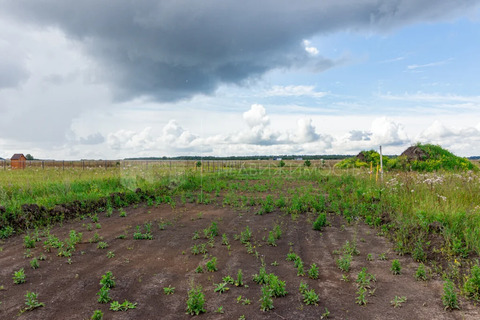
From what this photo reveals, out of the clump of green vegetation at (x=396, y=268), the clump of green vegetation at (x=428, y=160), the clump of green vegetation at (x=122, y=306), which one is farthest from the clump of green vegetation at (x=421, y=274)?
the clump of green vegetation at (x=428, y=160)

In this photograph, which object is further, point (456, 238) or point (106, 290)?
point (456, 238)

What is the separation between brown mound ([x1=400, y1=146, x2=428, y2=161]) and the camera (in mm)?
21766

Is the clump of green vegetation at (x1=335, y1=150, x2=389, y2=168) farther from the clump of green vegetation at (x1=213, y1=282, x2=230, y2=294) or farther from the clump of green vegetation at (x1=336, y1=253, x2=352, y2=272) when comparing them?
the clump of green vegetation at (x1=213, y1=282, x2=230, y2=294)

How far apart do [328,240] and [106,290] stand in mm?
4715

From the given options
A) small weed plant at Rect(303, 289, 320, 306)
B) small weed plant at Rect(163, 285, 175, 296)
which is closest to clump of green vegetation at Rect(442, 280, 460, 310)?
small weed plant at Rect(303, 289, 320, 306)

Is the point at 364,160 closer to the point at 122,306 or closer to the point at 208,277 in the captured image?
the point at 208,277

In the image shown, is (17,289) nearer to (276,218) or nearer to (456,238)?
(276,218)

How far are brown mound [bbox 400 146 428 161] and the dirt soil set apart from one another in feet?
52.7

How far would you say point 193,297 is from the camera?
408 centimetres

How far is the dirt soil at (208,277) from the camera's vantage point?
4.08 metres

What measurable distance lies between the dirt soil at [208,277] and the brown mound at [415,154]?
16050 mm

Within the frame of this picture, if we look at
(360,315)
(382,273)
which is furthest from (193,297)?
(382,273)

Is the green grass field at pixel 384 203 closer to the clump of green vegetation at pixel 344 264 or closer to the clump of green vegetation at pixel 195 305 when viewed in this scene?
the clump of green vegetation at pixel 344 264

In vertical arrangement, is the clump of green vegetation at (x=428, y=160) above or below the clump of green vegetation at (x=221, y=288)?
above
